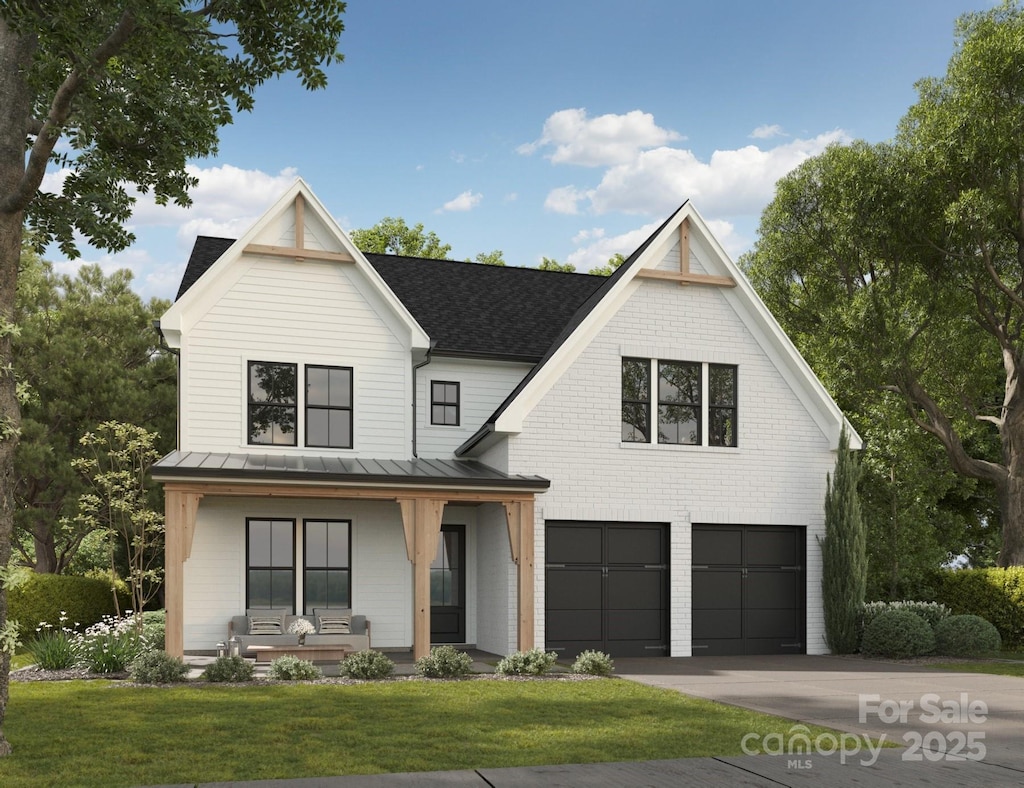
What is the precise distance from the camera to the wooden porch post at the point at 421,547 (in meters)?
17.0

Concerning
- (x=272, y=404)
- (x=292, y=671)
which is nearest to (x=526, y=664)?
(x=292, y=671)

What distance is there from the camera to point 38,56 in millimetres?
11539

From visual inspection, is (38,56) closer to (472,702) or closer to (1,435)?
(1,435)

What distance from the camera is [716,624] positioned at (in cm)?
1988

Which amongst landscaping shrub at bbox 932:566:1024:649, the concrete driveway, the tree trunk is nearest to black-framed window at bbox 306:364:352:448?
the concrete driveway

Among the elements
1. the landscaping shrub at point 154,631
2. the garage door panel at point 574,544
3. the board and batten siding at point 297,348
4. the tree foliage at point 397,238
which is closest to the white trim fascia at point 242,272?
the board and batten siding at point 297,348

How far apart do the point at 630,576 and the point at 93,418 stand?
52.5 feet

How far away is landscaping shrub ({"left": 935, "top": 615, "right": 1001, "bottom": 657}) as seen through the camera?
19.6m

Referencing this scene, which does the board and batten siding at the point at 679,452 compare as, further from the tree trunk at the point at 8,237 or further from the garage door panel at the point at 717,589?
the tree trunk at the point at 8,237

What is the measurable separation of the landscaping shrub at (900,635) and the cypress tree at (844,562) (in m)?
0.51

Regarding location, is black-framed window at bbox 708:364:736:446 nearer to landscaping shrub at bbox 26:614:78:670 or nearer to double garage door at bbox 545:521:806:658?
double garage door at bbox 545:521:806:658

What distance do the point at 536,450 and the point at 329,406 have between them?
14.4 feet

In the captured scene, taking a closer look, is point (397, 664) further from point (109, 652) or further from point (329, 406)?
point (329, 406)

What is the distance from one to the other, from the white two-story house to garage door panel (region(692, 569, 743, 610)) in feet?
0.21
